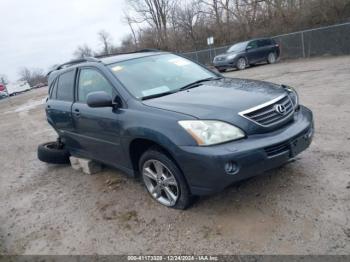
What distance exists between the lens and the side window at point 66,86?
5027mm

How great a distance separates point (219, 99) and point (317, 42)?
18.1 meters

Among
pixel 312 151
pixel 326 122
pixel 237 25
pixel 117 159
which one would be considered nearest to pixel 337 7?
pixel 237 25

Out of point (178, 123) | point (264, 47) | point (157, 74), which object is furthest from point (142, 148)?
point (264, 47)

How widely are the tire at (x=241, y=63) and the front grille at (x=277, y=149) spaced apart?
16.9 meters

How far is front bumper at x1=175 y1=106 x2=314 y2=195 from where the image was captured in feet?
9.74

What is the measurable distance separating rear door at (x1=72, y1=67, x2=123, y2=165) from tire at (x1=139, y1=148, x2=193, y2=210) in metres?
0.47

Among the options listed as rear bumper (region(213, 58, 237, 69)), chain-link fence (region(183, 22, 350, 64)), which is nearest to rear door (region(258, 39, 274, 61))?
chain-link fence (region(183, 22, 350, 64))

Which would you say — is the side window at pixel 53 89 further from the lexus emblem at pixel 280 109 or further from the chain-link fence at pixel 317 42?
the chain-link fence at pixel 317 42

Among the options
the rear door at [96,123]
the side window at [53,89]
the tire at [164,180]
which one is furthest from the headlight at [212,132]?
the side window at [53,89]

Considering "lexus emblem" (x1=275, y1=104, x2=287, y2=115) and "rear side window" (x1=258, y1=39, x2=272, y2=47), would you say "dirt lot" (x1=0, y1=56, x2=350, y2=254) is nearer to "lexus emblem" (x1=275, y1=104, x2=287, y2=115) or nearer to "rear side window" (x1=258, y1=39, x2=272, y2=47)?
"lexus emblem" (x1=275, y1=104, x2=287, y2=115)

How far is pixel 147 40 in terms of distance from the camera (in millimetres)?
43281

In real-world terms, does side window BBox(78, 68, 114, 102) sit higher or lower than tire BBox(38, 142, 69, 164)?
higher

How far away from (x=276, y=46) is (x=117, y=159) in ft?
61.1

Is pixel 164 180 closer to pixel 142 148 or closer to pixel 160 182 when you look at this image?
pixel 160 182
